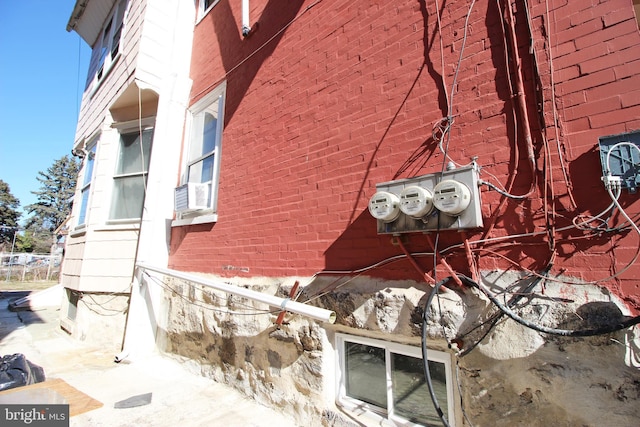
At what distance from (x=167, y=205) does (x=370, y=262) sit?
4107 mm

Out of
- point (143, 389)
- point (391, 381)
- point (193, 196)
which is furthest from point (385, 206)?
point (143, 389)

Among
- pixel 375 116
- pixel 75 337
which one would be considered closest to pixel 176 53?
pixel 375 116

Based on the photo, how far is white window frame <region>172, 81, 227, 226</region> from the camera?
478cm

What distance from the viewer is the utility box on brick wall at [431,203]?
82.1 inches

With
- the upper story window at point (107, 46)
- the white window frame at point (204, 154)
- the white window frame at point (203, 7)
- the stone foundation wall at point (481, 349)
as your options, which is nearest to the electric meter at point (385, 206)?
the stone foundation wall at point (481, 349)

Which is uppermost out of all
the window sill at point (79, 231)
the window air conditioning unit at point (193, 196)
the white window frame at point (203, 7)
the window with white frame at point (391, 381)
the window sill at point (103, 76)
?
the white window frame at point (203, 7)

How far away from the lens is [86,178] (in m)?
7.45

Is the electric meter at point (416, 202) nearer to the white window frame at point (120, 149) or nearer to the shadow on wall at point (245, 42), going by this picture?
the shadow on wall at point (245, 42)

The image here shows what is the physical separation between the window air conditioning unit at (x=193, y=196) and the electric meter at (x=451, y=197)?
3.58 m

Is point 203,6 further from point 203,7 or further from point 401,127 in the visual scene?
point 401,127

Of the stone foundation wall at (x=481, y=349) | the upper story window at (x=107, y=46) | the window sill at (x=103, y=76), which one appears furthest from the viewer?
the upper story window at (x=107, y=46)

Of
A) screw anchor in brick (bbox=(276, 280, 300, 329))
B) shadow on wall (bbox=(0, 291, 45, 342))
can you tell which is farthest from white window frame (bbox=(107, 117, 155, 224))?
screw anchor in brick (bbox=(276, 280, 300, 329))

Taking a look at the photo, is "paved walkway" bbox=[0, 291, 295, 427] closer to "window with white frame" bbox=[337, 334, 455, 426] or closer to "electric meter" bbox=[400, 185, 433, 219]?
"window with white frame" bbox=[337, 334, 455, 426]

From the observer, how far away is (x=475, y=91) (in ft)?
7.90
